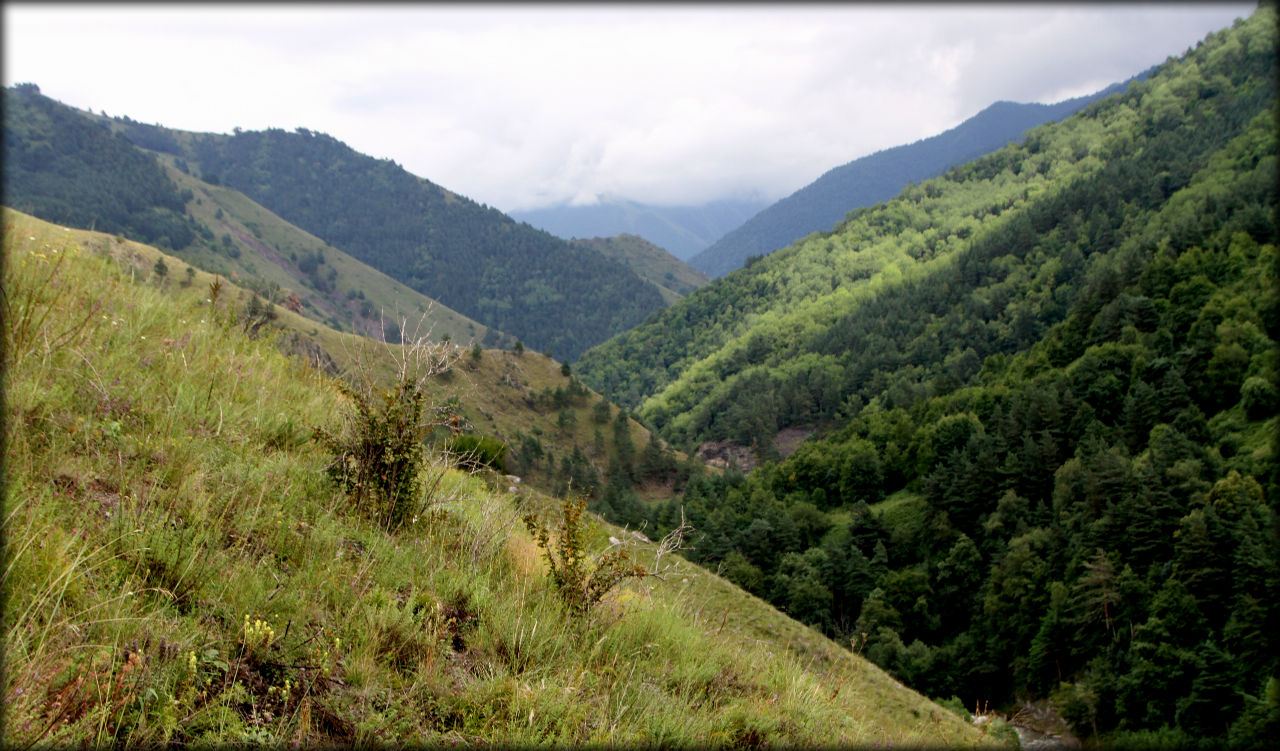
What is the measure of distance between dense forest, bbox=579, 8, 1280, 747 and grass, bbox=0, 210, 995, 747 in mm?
5912

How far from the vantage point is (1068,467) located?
171 ft

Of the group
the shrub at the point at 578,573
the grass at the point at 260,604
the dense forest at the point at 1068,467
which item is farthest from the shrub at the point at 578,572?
the dense forest at the point at 1068,467

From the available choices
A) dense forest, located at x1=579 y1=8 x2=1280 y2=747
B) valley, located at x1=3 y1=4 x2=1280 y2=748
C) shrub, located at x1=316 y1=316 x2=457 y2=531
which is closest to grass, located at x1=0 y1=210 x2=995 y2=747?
valley, located at x1=3 y1=4 x2=1280 y2=748

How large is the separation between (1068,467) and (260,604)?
2404 inches

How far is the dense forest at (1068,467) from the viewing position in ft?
114

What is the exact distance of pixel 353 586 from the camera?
3682mm

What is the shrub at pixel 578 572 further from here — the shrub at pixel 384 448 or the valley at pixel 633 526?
the shrub at pixel 384 448

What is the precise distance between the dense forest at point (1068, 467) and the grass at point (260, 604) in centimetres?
591

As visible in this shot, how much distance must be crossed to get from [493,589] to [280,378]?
329cm

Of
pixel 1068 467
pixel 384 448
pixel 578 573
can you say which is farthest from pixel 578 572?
pixel 1068 467

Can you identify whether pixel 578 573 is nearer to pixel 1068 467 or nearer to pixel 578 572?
pixel 578 572

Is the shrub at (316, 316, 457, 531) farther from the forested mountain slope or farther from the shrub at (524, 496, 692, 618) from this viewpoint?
the forested mountain slope

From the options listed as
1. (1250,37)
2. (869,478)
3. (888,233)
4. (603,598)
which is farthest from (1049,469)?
(1250,37)

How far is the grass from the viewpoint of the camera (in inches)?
108
